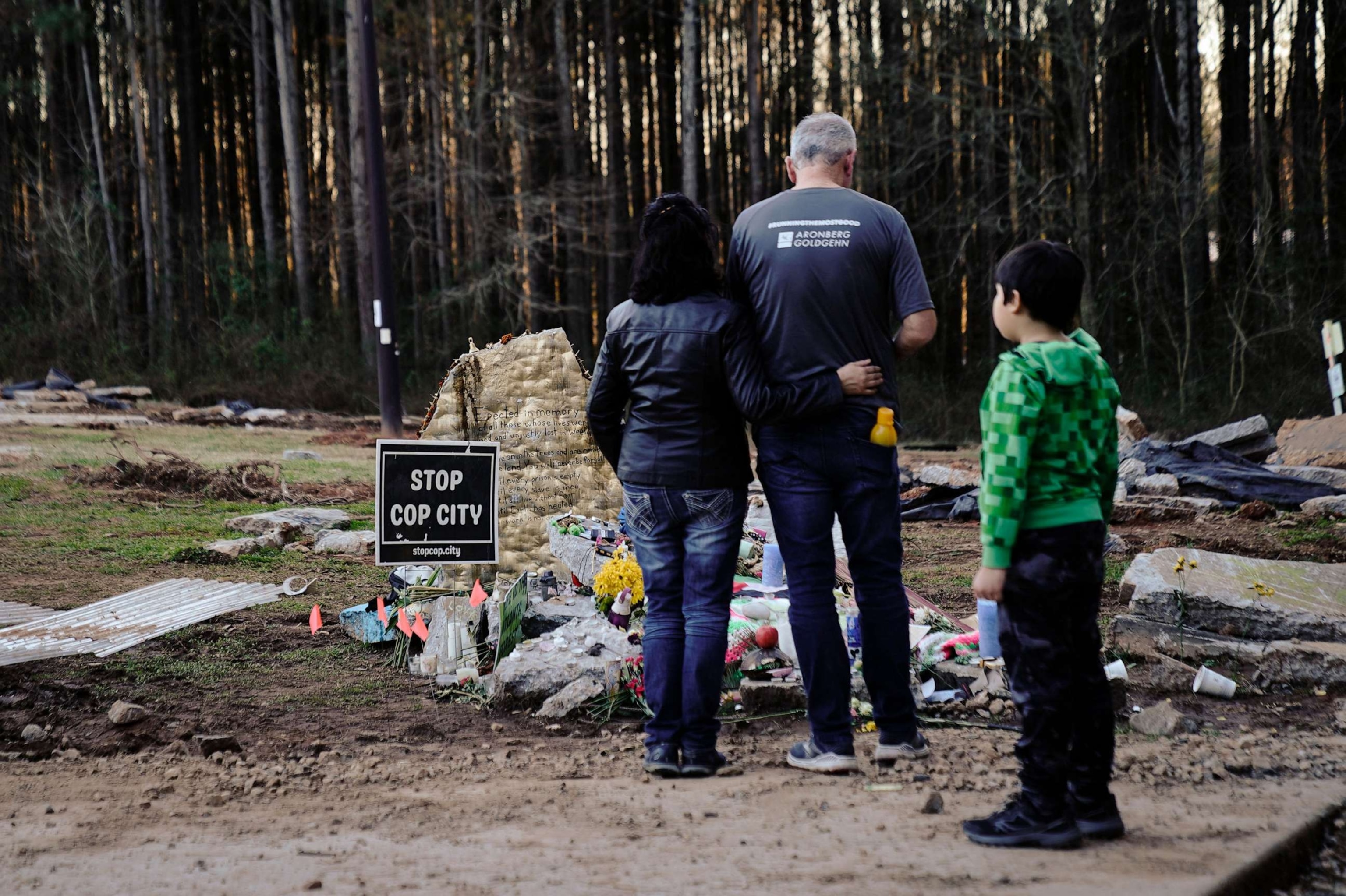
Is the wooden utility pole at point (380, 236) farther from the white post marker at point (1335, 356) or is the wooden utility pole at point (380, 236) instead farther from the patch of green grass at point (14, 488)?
the white post marker at point (1335, 356)

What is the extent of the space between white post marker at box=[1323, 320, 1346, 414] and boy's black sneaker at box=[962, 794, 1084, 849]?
12.6 meters

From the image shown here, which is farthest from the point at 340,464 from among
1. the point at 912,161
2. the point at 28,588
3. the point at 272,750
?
the point at 912,161

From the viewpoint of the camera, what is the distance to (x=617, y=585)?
566cm

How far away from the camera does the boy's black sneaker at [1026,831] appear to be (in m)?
3.04

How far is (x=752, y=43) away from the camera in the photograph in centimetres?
2564

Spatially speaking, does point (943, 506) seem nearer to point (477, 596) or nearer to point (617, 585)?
point (617, 585)

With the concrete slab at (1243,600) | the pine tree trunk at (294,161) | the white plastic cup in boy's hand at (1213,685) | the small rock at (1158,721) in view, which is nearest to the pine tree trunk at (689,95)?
the pine tree trunk at (294,161)

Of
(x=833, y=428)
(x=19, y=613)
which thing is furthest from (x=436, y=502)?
(x=833, y=428)

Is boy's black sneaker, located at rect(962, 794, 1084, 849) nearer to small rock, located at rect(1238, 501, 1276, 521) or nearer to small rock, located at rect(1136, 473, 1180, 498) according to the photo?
small rock, located at rect(1238, 501, 1276, 521)

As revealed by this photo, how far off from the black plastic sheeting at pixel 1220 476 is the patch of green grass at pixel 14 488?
11056 millimetres

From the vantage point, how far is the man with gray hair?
380 centimetres

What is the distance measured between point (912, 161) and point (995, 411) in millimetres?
21741

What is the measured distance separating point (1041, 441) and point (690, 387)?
3.92 ft

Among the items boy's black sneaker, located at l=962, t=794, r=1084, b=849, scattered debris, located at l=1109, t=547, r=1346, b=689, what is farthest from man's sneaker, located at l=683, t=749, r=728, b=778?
scattered debris, located at l=1109, t=547, r=1346, b=689
